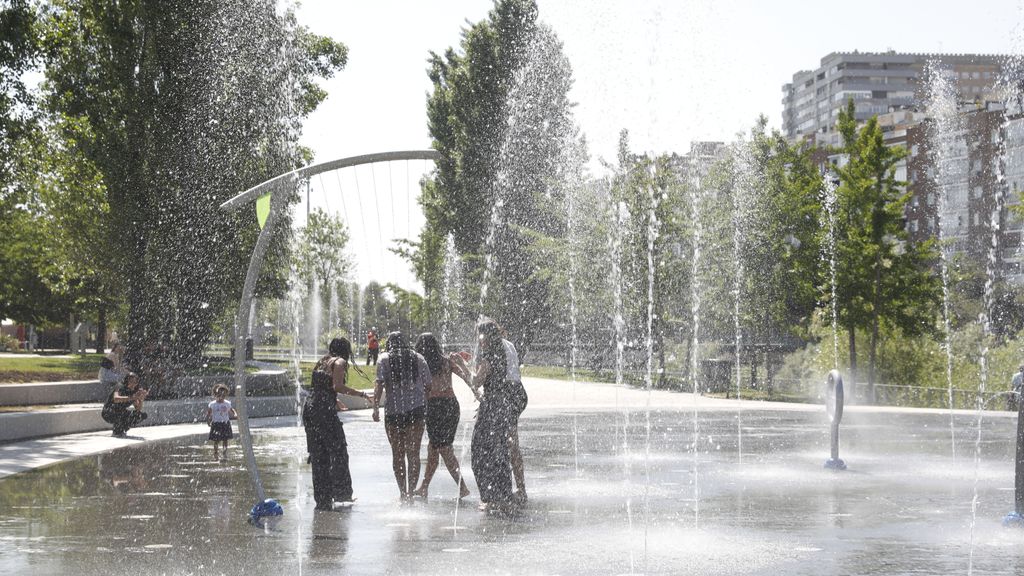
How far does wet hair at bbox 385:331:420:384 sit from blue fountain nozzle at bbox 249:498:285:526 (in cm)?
182

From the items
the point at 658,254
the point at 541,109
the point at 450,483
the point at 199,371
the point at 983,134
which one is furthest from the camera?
the point at 983,134

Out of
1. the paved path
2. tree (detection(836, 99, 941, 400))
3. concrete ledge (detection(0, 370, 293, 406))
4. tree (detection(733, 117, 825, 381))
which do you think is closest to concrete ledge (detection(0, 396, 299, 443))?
the paved path

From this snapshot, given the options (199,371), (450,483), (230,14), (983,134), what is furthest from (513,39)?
(983,134)

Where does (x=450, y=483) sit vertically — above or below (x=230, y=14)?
below

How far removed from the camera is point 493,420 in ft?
35.1

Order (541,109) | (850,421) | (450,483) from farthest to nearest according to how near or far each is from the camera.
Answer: (541,109) < (850,421) < (450,483)

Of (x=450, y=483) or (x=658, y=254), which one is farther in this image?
(x=658, y=254)

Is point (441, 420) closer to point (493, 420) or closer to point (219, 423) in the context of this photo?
point (493, 420)

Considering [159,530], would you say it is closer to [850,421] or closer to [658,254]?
[850,421]

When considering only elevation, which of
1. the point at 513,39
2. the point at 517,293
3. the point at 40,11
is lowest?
the point at 517,293

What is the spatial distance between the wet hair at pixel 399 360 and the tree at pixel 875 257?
28.4 metres

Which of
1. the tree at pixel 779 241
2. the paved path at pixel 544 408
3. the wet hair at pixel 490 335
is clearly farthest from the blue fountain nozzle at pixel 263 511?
the tree at pixel 779 241

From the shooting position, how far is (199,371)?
36.1 meters

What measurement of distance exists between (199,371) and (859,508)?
28.5 m
